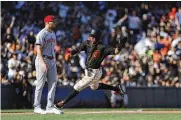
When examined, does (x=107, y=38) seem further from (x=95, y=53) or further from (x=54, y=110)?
(x=54, y=110)

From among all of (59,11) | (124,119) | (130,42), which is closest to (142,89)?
(130,42)

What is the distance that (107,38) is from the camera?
19203 millimetres

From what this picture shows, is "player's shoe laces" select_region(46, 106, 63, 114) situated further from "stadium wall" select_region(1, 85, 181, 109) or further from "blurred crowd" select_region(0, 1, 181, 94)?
"blurred crowd" select_region(0, 1, 181, 94)

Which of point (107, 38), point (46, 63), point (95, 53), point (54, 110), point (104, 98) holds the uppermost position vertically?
point (107, 38)

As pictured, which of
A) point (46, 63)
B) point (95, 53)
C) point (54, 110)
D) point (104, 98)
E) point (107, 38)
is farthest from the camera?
point (107, 38)

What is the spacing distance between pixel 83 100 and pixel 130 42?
4.83m

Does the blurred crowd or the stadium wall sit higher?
the blurred crowd

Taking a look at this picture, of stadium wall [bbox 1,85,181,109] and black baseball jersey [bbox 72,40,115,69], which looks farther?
stadium wall [bbox 1,85,181,109]

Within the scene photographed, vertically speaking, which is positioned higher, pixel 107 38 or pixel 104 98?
pixel 107 38

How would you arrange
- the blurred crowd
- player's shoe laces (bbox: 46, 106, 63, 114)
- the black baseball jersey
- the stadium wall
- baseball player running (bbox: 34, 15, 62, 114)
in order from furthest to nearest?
1. the blurred crowd
2. the stadium wall
3. the black baseball jersey
4. baseball player running (bbox: 34, 15, 62, 114)
5. player's shoe laces (bbox: 46, 106, 63, 114)

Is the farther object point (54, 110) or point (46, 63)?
point (46, 63)

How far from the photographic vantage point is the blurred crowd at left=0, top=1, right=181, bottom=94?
54.5ft

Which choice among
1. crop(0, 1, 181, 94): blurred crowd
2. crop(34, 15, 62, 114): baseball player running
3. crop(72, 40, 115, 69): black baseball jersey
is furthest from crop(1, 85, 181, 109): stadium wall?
crop(34, 15, 62, 114): baseball player running

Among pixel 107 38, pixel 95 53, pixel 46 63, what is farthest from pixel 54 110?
pixel 107 38
